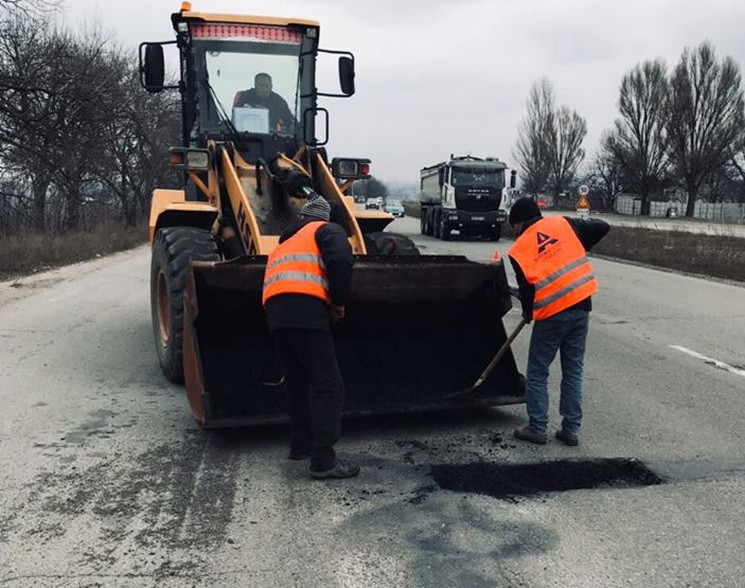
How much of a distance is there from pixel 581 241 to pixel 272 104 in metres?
3.77

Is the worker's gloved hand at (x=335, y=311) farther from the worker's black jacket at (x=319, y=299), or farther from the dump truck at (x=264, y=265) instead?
the dump truck at (x=264, y=265)

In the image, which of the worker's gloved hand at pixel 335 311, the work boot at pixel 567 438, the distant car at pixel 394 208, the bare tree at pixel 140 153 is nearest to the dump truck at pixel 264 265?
the work boot at pixel 567 438

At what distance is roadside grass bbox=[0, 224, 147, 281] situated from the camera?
16.2 metres

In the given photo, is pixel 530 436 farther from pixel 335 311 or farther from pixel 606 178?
pixel 606 178

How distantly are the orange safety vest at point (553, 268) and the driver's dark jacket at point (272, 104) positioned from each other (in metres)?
3.56

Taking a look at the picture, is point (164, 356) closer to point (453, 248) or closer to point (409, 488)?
point (409, 488)

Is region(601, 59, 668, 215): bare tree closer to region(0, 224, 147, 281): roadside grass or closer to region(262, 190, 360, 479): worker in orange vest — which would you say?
region(0, 224, 147, 281): roadside grass

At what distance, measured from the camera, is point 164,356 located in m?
6.45

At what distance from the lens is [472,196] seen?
92.8 feet

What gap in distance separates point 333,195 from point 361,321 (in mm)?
1834

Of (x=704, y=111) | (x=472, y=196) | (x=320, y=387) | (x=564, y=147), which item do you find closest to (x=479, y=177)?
Answer: (x=472, y=196)

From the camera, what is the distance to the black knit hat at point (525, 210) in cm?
495

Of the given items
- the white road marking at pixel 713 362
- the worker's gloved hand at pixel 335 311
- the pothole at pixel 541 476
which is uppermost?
the worker's gloved hand at pixel 335 311

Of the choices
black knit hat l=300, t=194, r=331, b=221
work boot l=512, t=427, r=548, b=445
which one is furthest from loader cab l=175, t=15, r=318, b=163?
work boot l=512, t=427, r=548, b=445
